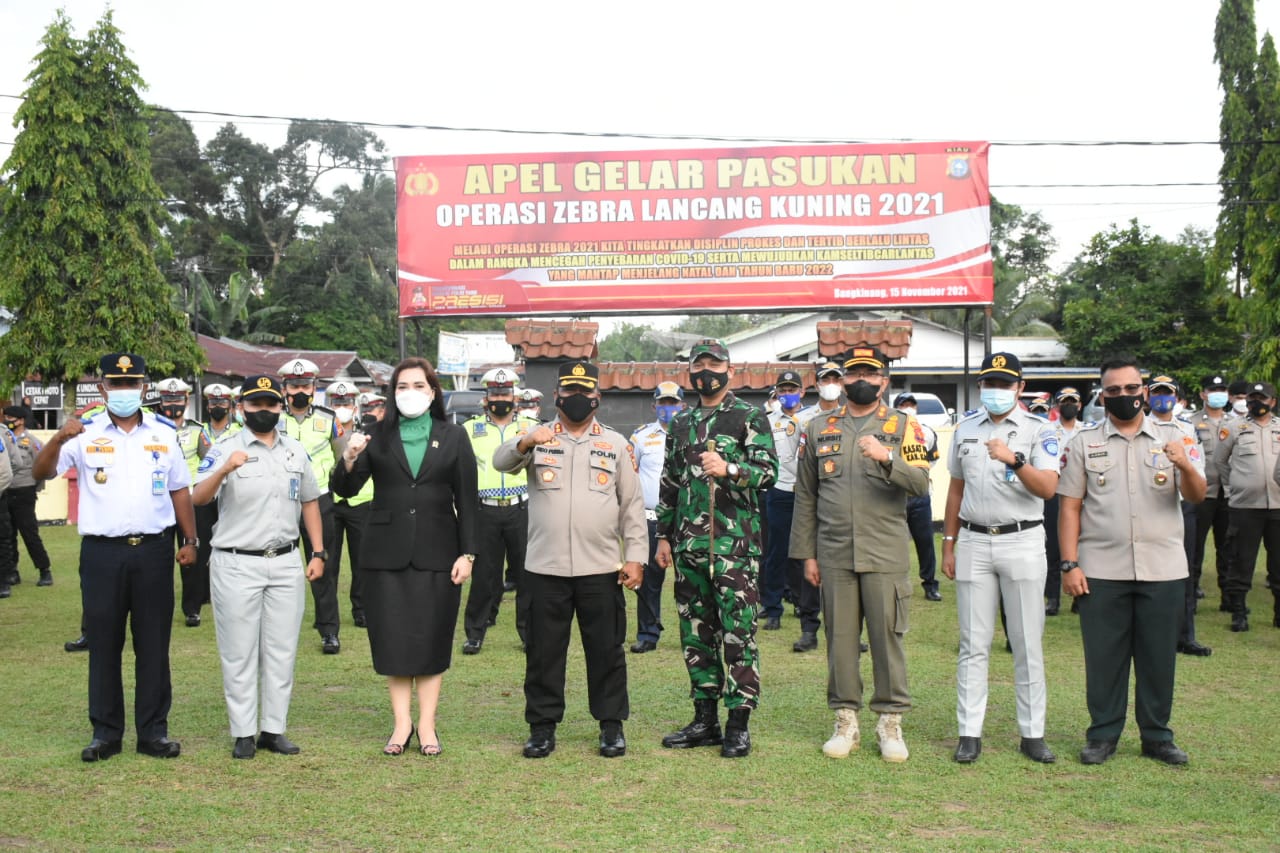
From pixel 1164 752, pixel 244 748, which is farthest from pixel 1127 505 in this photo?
pixel 244 748

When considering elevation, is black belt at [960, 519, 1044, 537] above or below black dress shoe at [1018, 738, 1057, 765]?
above

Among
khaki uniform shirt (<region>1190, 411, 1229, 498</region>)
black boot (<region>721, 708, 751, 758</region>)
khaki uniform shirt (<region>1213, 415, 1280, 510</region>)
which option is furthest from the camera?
khaki uniform shirt (<region>1190, 411, 1229, 498</region>)

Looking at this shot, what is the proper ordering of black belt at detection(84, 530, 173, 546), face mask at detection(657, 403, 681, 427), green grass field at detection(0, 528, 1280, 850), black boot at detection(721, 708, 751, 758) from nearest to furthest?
green grass field at detection(0, 528, 1280, 850) < black boot at detection(721, 708, 751, 758) < black belt at detection(84, 530, 173, 546) < face mask at detection(657, 403, 681, 427)

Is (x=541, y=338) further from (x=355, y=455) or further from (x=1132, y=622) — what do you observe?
(x=1132, y=622)

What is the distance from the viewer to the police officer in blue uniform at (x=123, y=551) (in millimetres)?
5949

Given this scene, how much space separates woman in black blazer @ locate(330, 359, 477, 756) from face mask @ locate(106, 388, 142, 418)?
3.90ft

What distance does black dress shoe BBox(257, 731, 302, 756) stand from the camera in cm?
598

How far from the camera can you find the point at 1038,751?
5.80 meters

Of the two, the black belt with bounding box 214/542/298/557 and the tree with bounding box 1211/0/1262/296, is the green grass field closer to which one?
the black belt with bounding box 214/542/298/557

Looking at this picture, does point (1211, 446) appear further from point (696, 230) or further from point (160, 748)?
point (160, 748)

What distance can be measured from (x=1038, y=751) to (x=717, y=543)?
1928 mm

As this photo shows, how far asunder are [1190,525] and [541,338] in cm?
735

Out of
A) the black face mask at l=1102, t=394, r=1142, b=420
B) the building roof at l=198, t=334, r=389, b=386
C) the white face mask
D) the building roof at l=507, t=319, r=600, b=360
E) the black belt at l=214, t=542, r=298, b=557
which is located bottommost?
the black belt at l=214, t=542, r=298, b=557

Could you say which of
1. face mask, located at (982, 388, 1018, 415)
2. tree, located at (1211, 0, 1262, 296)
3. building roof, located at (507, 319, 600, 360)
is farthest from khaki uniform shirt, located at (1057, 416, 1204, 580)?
tree, located at (1211, 0, 1262, 296)
